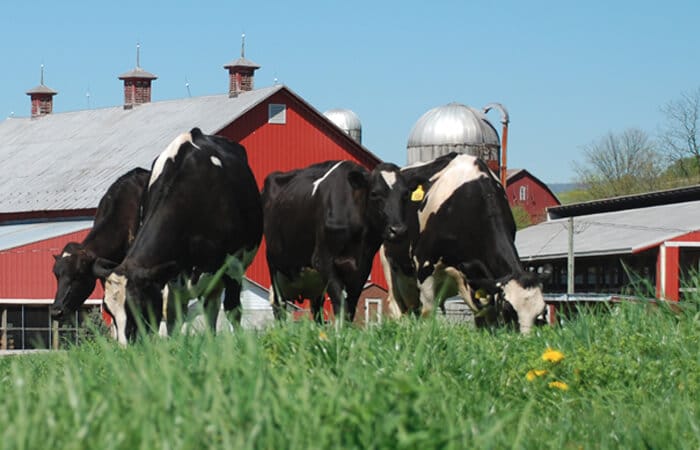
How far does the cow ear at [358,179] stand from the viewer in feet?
39.0

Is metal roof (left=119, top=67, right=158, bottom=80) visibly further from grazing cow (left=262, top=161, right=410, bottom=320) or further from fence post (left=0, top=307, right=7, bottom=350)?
grazing cow (left=262, top=161, right=410, bottom=320)

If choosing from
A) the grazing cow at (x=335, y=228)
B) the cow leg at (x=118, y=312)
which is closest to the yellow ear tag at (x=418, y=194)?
the grazing cow at (x=335, y=228)

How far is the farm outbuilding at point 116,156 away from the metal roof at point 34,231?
107 millimetres

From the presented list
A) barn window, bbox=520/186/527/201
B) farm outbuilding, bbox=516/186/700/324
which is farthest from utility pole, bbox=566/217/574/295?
barn window, bbox=520/186/527/201

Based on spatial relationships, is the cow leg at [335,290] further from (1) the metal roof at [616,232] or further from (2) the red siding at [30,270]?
(2) the red siding at [30,270]

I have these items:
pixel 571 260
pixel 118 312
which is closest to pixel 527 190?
pixel 571 260

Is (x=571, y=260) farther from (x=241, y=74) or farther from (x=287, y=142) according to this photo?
(x=241, y=74)

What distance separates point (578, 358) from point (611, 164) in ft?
244

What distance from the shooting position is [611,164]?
79.8 metres

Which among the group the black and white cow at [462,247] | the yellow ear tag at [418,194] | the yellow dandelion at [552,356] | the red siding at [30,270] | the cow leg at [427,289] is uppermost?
the yellow ear tag at [418,194]

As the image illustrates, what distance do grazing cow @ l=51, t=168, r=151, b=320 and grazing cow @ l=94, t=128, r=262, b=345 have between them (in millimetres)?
1872

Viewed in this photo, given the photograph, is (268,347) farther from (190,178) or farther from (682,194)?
(682,194)

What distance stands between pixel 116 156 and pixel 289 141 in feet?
21.1

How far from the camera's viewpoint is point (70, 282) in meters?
14.3
